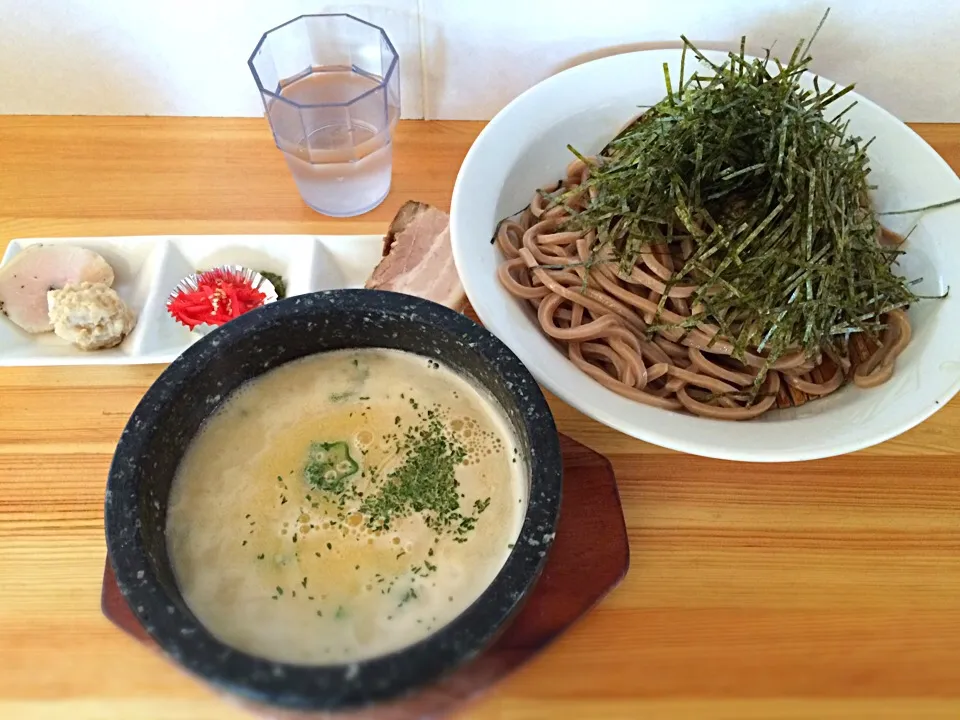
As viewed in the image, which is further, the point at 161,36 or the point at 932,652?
the point at 161,36

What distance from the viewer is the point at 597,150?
1393mm

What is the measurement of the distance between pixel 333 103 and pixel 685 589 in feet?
3.49

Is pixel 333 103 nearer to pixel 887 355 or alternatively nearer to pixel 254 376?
pixel 254 376

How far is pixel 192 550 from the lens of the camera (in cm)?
87

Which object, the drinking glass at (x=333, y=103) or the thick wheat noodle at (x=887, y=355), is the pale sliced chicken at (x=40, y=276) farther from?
the thick wheat noodle at (x=887, y=355)

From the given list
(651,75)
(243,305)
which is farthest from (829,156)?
(243,305)

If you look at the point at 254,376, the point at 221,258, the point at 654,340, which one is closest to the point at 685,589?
the point at 654,340

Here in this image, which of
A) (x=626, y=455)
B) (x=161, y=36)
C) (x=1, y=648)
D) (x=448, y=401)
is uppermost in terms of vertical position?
(x=161, y=36)

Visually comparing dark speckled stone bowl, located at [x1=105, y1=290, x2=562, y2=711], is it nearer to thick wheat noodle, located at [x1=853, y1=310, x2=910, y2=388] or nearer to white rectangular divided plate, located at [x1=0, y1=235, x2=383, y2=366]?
white rectangular divided plate, located at [x1=0, y1=235, x2=383, y2=366]

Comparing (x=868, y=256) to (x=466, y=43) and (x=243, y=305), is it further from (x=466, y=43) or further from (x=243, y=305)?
(x=243, y=305)

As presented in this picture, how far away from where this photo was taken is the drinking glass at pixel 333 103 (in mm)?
1369

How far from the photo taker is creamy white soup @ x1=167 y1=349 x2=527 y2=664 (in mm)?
825

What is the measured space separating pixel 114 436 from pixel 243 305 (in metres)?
0.30

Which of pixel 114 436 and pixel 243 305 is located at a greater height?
pixel 243 305
